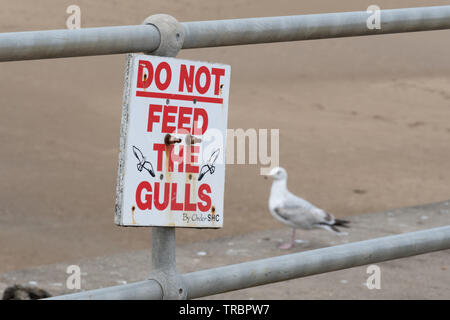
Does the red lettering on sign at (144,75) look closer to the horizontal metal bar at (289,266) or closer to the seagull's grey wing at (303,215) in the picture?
the horizontal metal bar at (289,266)

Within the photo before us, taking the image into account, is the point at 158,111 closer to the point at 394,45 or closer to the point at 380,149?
the point at 380,149

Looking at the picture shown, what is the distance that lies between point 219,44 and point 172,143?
22 centimetres

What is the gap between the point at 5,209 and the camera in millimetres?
6918

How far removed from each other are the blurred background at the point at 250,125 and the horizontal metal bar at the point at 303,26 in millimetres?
4023

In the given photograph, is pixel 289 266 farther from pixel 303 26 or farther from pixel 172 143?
pixel 303 26

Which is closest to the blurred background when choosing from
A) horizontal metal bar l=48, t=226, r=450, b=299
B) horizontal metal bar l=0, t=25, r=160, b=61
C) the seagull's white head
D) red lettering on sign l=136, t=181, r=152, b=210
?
the seagull's white head

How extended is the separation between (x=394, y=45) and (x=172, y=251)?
12.8m

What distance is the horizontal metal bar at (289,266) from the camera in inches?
74.3

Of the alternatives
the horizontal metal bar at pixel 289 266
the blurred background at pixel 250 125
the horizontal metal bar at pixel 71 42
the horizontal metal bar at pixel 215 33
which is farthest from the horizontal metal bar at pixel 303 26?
the blurred background at pixel 250 125

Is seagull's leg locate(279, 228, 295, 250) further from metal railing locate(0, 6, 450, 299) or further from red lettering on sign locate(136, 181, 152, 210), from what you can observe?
red lettering on sign locate(136, 181, 152, 210)

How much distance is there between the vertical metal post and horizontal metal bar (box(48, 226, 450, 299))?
0.02 m

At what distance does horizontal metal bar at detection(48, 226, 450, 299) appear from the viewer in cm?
189

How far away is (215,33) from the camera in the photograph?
1955 millimetres
